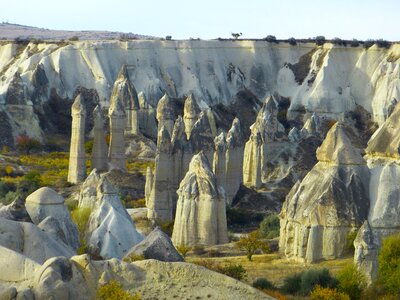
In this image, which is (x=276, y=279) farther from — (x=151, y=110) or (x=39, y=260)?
(x=151, y=110)

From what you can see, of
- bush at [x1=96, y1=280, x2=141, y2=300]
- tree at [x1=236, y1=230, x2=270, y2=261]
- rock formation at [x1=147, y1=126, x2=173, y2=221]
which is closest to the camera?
bush at [x1=96, y1=280, x2=141, y2=300]

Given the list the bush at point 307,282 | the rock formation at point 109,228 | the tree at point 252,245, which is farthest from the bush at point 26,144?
the bush at point 307,282

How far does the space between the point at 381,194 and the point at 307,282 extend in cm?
747

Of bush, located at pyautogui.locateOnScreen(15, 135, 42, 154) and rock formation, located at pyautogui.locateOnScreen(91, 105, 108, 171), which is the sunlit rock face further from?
bush, located at pyautogui.locateOnScreen(15, 135, 42, 154)

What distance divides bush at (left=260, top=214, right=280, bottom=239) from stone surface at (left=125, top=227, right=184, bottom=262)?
14618mm

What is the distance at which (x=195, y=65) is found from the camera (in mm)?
85500

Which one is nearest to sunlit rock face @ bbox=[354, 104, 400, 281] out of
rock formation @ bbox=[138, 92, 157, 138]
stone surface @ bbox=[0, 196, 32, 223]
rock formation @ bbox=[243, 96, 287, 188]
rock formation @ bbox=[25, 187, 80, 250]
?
rock formation @ bbox=[25, 187, 80, 250]

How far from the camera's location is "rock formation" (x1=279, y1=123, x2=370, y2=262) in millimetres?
33875

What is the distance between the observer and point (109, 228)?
3347cm

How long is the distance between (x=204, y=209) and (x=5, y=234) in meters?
16.5

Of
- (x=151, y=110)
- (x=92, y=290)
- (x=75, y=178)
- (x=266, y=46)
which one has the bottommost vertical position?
(x=92, y=290)

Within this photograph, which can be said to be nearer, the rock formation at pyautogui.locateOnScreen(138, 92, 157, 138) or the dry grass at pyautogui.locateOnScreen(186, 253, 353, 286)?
the dry grass at pyautogui.locateOnScreen(186, 253, 353, 286)

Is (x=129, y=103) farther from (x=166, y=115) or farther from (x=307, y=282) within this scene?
(x=307, y=282)

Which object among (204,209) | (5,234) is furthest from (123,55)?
(5,234)
